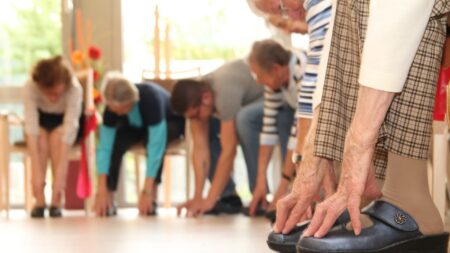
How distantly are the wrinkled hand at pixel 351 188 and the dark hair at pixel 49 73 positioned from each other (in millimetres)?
3549

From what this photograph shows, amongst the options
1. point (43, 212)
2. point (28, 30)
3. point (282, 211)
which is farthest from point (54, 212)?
→ point (282, 211)

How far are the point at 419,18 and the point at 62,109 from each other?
3905 mm

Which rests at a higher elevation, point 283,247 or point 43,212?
point 283,247

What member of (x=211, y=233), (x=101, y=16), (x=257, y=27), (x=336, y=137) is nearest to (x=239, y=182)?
(x=257, y=27)

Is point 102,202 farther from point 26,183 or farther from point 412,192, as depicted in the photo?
point 412,192

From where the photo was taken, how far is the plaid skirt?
4.50ft

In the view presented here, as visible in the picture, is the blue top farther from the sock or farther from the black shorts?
the sock

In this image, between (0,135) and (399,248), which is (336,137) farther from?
(0,135)

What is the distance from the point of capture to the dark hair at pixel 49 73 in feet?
15.7

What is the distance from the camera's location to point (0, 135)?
5.19 m

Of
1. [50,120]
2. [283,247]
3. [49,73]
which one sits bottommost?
[50,120]

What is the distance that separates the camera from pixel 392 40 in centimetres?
132

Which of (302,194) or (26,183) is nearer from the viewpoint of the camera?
(302,194)

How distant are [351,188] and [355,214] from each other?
0.04m
